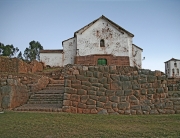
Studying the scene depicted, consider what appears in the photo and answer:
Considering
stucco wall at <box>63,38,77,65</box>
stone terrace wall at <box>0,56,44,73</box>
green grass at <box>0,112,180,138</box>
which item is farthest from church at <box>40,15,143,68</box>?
green grass at <box>0,112,180,138</box>

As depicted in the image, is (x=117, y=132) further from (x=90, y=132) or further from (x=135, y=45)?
(x=135, y=45)

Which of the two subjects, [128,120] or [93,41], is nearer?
[128,120]

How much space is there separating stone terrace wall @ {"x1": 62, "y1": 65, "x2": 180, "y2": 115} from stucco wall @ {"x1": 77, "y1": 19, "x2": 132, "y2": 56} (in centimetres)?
1835

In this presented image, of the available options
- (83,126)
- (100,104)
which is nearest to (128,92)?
(100,104)

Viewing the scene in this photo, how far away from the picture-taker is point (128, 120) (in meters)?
5.38

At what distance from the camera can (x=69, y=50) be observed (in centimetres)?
2744

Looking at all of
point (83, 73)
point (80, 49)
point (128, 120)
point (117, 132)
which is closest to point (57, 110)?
point (83, 73)

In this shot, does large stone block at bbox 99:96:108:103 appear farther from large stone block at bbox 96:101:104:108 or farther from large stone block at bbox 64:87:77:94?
large stone block at bbox 64:87:77:94

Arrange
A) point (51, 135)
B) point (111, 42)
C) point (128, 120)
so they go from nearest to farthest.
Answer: point (51, 135) → point (128, 120) → point (111, 42)

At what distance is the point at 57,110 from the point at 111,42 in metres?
19.7

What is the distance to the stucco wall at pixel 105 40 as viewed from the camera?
25.1 m

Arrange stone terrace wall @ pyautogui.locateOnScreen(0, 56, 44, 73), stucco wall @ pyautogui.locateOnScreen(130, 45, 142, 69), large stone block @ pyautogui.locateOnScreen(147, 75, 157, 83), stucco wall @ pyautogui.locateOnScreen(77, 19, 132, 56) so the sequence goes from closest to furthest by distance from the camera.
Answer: large stone block @ pyautogui.locateOnScreen(147, 75, 157, 83), stone terrace wall @ pyautogui.locateOnScreen(0, 56, 44, 73), stucco wall @ pyautogui.locateOnScreen(77, 19, 132, 56), stucco wall @ pyautogui.locateOnScreen(130, 45, 142, 69)

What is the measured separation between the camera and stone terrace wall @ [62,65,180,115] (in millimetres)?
6578

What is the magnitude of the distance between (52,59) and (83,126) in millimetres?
24079
